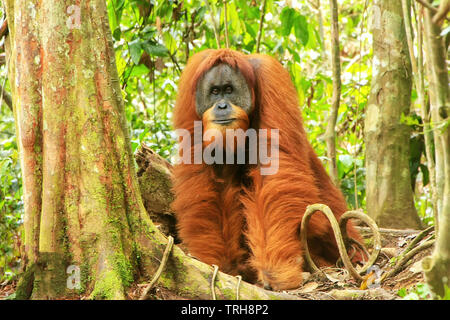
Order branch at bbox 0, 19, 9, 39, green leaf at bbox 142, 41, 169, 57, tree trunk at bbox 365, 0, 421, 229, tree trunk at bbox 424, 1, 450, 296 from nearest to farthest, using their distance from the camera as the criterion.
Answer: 1. tree trunk at bbox 424, 1, 450, 296
2. branch at bbox 0, 19, 9, 39
3. tree trunk at bbox 365, 0, 421, 229
4. green leaf at bbox 142, 41, 169, 57

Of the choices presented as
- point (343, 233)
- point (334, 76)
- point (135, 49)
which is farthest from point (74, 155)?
point (334, 76)

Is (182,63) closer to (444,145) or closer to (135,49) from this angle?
(135,49)

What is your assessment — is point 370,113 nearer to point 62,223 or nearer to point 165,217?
point 165,217

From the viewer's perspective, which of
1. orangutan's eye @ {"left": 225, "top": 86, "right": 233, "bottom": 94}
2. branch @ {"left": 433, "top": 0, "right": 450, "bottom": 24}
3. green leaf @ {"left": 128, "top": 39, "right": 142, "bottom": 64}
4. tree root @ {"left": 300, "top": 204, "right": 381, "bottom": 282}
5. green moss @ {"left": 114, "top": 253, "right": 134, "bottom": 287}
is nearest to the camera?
branch @ {"left": 433, "top": 0, "right": 450, "bottom": 24}

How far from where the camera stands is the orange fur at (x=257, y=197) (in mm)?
3656

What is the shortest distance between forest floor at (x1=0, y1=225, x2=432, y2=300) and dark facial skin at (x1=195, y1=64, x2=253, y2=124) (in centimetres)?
133

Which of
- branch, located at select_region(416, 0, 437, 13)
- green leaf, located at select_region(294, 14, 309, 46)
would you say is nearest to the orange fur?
green leaf, located at select_region(294, 14, 309, 46)

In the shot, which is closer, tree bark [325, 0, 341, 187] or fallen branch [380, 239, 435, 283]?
fallen branch [380, 239, 435, 283]

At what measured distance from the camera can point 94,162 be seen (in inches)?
→ 112

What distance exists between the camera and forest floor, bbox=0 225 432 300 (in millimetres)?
2805

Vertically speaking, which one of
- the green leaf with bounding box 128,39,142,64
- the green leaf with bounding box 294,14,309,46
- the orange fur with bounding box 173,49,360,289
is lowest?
the orange fur with bounding box 173,49,360,289

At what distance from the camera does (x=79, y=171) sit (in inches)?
111

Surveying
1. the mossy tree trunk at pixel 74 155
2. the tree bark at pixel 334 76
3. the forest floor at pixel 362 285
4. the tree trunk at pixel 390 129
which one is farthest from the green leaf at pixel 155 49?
the forest floor at pixel 362 285

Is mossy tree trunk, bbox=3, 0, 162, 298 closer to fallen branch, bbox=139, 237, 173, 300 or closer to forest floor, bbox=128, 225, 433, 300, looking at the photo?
fallen branch, bbox=139, 237, 173, 300
